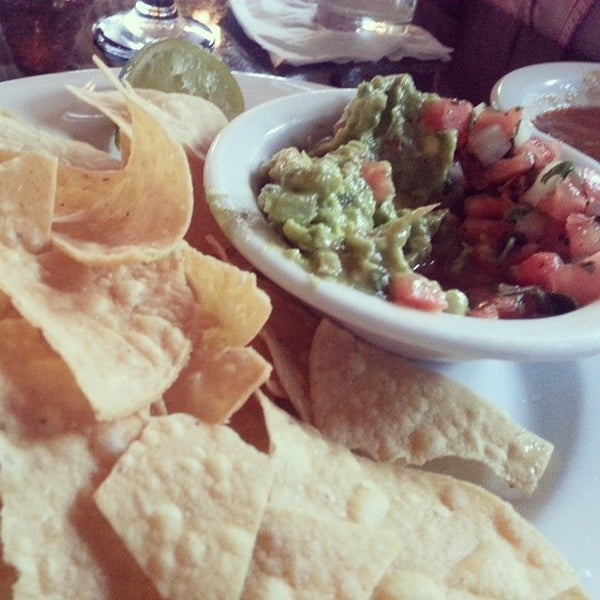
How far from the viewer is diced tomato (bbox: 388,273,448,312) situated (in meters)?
1.21

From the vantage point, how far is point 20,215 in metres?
1.18

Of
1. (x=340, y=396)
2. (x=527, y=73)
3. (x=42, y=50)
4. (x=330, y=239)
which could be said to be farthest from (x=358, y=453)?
(x=527, y=73)

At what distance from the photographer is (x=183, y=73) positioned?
5.61 ft

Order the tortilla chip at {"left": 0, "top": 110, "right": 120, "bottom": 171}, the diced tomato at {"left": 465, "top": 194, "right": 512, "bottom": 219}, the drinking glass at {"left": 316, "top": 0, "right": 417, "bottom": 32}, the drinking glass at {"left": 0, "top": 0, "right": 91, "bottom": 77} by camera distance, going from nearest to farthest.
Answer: the tortilla chip at {"left": 0, "top": 110, "right": 120, "bottom": 171} < the diced tomato at {"left": 465, "top": 194, "right": 512, "bottom": 219} < the drinking glass at {"left": 0, "top": 0, "right": 91, "bottom": 77} < the drinking glass at {"left": 316, "top": 0, "right": 417, "bottom": 32}

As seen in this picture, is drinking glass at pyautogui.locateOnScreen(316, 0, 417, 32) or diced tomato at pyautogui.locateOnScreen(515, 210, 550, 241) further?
drinking glass at pyautogui.locateOnScreen(316, 0, 417, 32)

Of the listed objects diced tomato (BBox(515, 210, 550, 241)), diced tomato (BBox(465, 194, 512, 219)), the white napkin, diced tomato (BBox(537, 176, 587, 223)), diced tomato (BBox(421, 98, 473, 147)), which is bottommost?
the white napkin

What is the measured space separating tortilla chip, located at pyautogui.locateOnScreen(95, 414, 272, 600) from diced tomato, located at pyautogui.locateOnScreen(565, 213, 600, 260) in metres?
0.64

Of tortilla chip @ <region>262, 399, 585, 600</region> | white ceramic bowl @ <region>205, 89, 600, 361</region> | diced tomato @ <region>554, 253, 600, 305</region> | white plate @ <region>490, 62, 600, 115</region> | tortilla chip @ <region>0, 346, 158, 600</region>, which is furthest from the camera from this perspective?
white plate @ <region>490, 62, 600, 115</region>

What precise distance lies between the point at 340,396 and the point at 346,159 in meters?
0.41

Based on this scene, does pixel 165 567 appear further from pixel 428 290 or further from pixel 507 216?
pixel 507 216

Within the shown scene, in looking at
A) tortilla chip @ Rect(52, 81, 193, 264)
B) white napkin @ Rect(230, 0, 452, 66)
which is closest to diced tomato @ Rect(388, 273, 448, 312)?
tortilla chip @ Rect(52, 81, 193, 264)

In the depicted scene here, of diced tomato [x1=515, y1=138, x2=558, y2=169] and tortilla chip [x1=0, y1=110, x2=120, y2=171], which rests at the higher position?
diced tomato [x1=515, y1=138, x2=558, y2=169]

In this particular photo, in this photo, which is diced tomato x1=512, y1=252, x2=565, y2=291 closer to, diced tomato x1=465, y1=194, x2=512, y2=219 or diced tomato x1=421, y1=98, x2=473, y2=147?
diced tomato x1=465, y1=194, x2=512, y2=219

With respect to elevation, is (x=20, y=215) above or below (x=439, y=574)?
above
